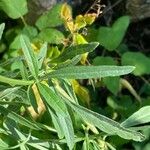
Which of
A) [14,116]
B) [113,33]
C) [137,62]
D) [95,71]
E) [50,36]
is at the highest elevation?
[95,71]

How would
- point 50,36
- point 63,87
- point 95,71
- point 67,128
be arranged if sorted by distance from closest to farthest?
point 95,71 < point 67,128 < point 63,87 < point 50,36

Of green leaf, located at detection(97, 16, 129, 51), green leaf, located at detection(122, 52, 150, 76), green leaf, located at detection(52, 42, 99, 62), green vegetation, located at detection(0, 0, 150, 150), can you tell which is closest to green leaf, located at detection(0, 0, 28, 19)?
green vegetation, located at detection(0, 0, 150, 150)

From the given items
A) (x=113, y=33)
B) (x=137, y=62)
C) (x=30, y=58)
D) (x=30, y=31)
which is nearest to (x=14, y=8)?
(x=30, y=31)

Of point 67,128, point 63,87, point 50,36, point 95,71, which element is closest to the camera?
point 95,71

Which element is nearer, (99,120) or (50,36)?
(99,120)

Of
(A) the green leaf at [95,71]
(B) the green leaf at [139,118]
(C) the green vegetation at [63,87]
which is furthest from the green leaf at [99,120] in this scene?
(B) the green leaf at [139,118]

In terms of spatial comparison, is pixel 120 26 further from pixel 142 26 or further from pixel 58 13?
pixel 142 26

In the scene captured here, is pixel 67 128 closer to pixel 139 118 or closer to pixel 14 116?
pixel 14 116

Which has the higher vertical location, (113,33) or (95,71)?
(95,71)

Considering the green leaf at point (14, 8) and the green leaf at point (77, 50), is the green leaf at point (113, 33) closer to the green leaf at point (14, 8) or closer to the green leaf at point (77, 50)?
the green leaf at point (14, 8)
